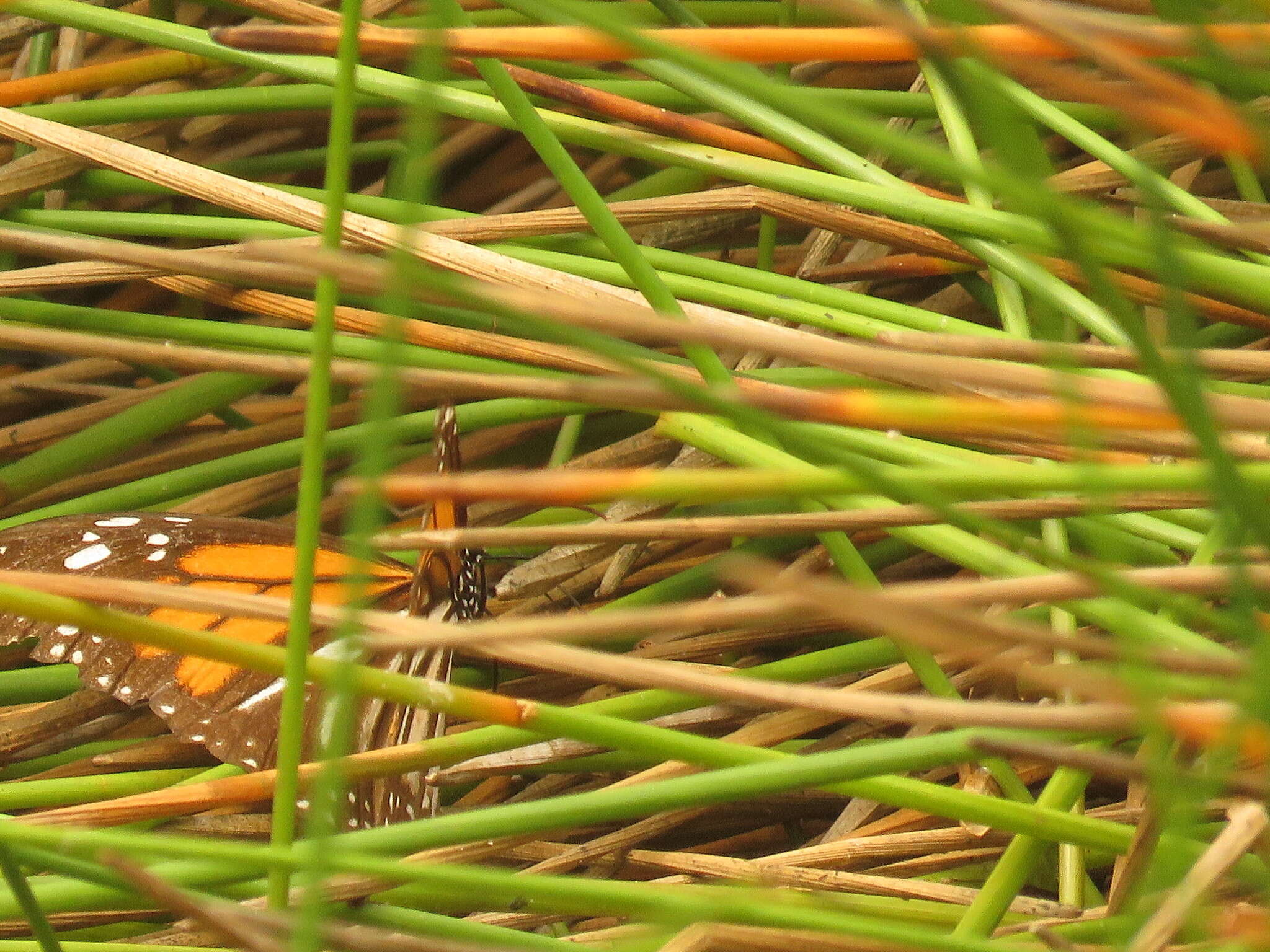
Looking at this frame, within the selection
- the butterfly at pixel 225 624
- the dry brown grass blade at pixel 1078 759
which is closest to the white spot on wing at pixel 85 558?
the butterfly at pixel 225 624

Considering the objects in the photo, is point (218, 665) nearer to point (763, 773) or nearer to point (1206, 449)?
point (763, 773)

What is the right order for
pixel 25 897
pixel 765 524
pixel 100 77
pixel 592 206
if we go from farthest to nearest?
pixel 100 77, pixel 592 206, pixel 765 524, pixel 25 897

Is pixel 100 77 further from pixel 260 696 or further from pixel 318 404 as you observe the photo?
pixel 318 404

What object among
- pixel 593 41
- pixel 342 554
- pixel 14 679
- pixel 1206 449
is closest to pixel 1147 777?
pixel 1206 449

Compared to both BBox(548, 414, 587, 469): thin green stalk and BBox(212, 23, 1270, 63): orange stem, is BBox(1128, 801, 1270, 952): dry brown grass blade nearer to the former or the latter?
BBox(212, 23, 1270, 63): orange stem

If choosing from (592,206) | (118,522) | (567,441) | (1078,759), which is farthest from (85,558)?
(1078,759)

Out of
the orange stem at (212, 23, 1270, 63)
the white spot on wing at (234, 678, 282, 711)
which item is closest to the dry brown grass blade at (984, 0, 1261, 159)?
the orange stem at (212, 23, 1270, 63)

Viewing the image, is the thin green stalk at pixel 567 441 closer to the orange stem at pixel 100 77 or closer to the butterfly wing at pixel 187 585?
the butterfly wing at pixel 187 585
